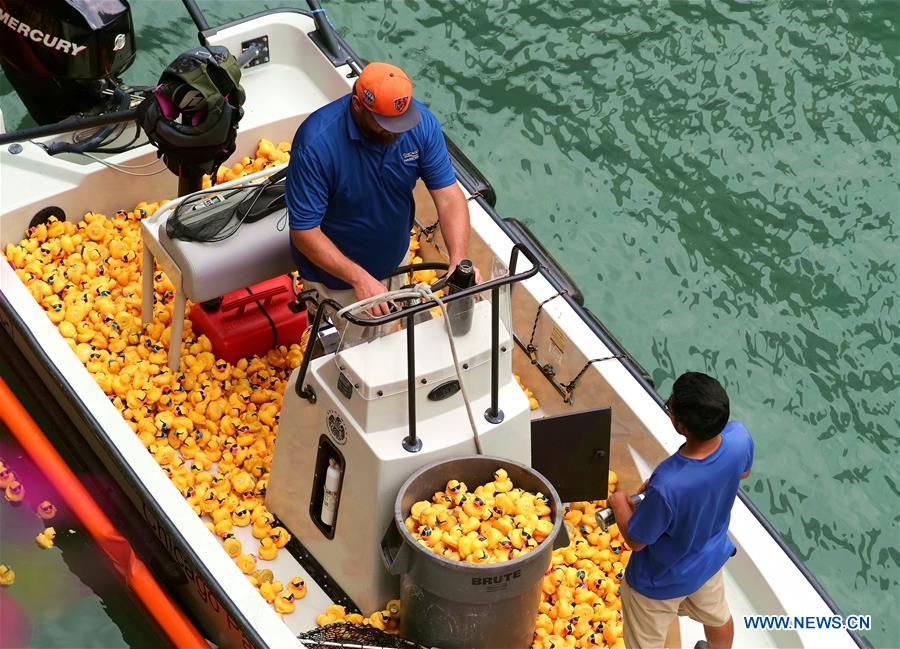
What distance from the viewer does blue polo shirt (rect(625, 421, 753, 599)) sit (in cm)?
337

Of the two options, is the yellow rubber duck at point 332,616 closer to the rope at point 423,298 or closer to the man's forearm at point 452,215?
the rope at point 423,298

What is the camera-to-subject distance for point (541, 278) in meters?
4.73

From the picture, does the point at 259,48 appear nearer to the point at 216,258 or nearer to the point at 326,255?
the point at 216,258

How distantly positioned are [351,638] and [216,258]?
141 cm

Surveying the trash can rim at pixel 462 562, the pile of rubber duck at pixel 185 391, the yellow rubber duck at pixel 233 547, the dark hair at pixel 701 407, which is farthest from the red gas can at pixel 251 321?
the dark hair at pixel 701 407

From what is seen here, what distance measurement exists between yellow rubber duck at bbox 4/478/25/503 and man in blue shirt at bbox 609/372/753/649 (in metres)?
2.37

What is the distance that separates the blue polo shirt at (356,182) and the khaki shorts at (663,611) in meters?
1.40

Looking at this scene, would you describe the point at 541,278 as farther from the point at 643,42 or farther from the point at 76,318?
the point at 643,42

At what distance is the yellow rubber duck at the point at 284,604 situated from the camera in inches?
161

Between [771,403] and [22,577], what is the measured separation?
3240 mm

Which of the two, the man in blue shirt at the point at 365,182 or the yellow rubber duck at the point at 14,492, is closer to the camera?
the man in blue shirt at the point at 365,182

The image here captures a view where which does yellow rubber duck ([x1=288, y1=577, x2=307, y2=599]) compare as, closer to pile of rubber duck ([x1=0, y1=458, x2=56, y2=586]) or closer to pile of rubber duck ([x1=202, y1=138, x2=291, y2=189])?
pile of rubber duck ([x1=0, y1=458, x2=56, y2=586])

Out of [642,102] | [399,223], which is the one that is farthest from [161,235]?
[642,102]

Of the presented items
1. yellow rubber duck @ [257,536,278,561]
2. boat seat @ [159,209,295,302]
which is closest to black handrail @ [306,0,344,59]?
boat seat @ [159,209,295,302]
